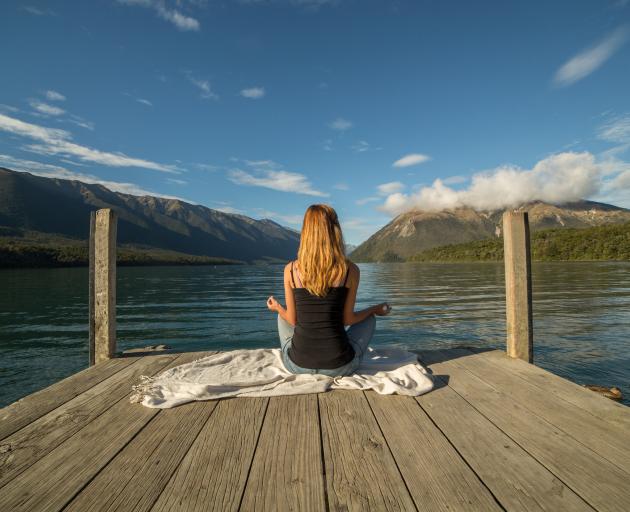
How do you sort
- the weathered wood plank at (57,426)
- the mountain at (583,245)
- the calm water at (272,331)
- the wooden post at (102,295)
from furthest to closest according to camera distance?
the mountain at (583,245) < the calm water at (272,331) < the wooden post at (102,295) < the weathered wood plank at (57,426)

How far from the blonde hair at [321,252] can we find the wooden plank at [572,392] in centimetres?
280

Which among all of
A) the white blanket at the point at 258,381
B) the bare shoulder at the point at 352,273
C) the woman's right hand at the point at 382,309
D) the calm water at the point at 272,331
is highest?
the bare shoulder at the point at 352,273

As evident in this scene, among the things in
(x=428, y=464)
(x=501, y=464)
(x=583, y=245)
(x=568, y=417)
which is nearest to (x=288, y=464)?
(x=428, y=464)

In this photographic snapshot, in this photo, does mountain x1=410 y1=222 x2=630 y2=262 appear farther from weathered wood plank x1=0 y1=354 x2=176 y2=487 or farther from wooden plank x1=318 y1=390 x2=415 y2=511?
weathered wood plank x1=0 y1=354 x2=176 y2=487

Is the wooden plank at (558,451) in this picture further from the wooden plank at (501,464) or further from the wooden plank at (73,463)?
the wooden plank at (73,463)

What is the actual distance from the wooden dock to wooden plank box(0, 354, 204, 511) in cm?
1

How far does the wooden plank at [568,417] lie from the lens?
2.77m

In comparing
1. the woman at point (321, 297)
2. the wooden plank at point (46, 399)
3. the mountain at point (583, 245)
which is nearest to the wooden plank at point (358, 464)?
the woman at point (321, 297)

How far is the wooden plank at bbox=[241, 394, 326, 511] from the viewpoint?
2.16 meters

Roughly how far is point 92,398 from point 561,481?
14.8 feet

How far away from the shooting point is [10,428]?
3193 mm

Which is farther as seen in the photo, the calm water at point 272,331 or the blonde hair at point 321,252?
the calm water at point 272,331

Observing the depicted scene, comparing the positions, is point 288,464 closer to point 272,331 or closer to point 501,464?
point 501,464

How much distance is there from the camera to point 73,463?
262cm
